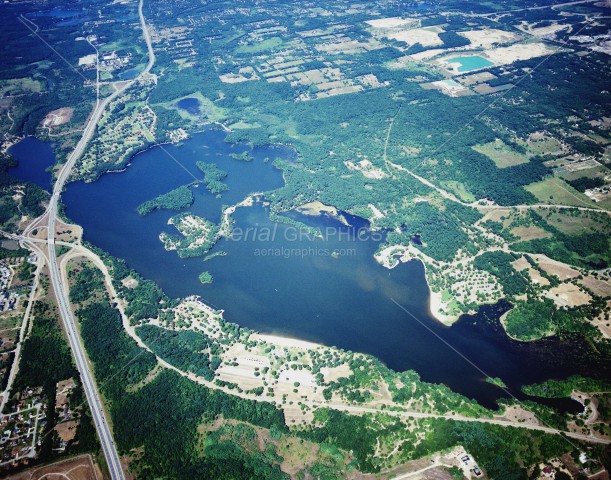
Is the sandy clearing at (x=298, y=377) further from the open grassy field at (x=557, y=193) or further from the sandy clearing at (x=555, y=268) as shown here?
the open grassy field at (x=557, y=193)

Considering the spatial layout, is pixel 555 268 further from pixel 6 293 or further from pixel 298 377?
pixel 6 293

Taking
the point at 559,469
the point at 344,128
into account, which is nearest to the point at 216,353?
the point at 559,469

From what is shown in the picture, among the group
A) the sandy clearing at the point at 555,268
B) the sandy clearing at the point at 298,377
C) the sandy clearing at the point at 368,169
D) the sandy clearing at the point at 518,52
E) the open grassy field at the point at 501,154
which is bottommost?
the sandy clearing at the point at 298,377

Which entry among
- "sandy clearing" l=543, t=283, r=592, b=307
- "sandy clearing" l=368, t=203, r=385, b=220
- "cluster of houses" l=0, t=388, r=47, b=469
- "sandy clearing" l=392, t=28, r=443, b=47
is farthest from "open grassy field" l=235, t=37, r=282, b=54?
"cluster of houses" l=0, t=388, r=47, b=469

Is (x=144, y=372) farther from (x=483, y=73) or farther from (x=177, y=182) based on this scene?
(x=483, y=73)

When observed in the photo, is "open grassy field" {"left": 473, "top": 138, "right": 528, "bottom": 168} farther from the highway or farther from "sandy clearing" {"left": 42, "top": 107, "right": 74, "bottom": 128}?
"sandy clearing" {"left": 42, "top": 107, "right": 74, "bottom": 128}

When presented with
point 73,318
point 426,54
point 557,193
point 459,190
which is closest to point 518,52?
point 426,54

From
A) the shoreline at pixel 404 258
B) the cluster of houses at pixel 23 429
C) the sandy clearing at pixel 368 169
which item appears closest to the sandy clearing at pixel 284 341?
the shoreline at pixel 404 258
